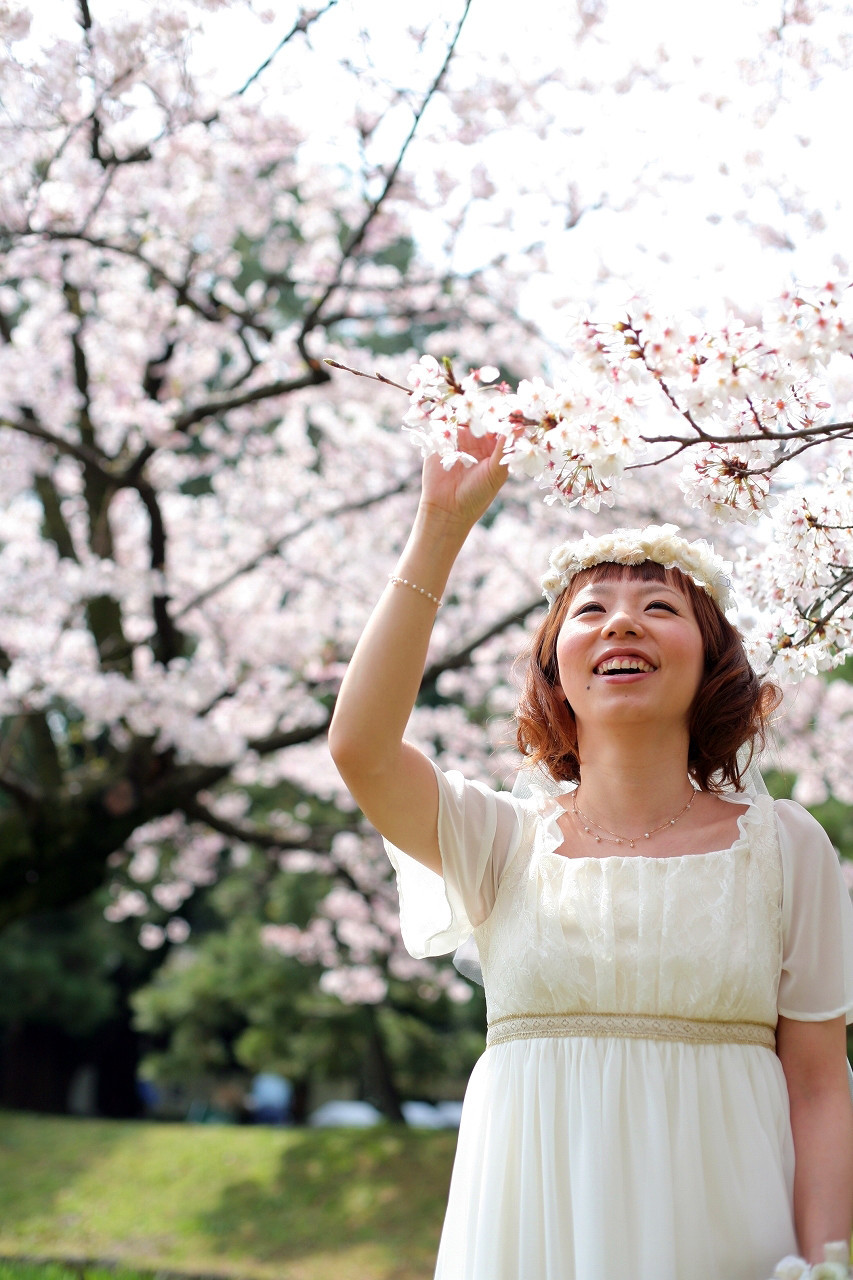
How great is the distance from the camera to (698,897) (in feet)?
4.71

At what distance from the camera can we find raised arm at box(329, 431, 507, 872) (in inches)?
55.3

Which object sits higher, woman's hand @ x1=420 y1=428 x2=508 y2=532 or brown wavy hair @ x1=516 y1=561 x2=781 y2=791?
woman's hand @ x1=420 y1=428 x2=508 y2=532

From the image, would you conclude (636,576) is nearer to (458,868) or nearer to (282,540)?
(458,868)

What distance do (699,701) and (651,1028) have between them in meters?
0.47

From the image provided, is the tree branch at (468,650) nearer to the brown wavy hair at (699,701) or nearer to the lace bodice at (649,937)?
the brown wavy hair at (699,701)

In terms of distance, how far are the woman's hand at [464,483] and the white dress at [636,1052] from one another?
37 cm

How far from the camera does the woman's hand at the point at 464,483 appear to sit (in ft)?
4.65

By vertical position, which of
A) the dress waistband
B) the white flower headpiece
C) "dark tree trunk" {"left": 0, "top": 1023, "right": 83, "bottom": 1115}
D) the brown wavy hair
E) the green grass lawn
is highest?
the white flower headpiece

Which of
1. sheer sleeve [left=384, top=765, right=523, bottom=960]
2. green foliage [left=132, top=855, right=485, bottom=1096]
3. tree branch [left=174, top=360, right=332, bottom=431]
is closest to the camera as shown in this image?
sheer sleeve [left=384, top=765, right=523, bottom=960]

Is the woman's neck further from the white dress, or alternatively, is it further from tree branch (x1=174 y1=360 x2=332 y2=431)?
tree branch (x1=174 y1=360 x2=332 y2=431)

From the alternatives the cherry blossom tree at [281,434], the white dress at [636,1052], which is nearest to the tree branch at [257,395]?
the cherry blossom tree at [281,434]

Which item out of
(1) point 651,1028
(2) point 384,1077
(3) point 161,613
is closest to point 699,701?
(1) point 651,1028

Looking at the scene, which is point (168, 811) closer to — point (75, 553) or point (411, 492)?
point (75, 553)

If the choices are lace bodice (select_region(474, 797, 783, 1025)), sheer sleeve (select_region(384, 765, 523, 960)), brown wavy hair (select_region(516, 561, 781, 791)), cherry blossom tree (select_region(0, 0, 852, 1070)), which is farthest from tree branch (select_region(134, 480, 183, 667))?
lace bodice (select_region(474, 797, 783, 1025))
